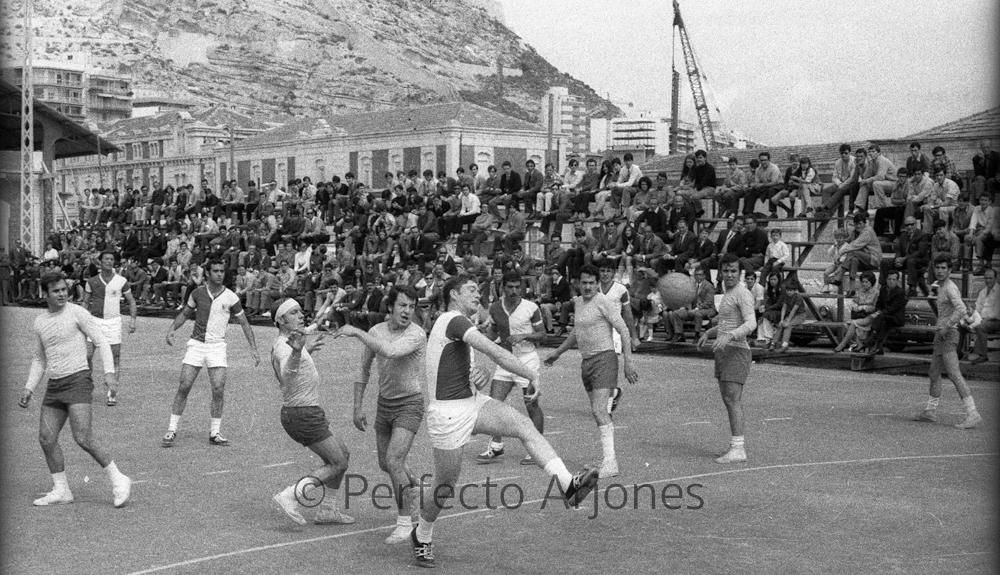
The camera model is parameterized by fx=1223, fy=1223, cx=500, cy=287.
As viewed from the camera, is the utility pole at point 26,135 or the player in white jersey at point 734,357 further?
the utility pole at point 26,135

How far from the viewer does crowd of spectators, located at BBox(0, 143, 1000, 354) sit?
22734mm

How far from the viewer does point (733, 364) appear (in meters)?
12.6

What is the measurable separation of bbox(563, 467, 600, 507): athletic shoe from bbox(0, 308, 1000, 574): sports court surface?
504mm

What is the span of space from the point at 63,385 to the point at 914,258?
52.1 ft

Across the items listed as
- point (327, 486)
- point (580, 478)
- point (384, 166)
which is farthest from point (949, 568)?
point (384, 166)

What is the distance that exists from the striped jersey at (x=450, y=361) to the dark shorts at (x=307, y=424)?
1461 millimetres

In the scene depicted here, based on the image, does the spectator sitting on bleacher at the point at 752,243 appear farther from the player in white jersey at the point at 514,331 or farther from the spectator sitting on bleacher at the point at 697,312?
the player in white jersey at the point at 514,331

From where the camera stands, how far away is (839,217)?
24.7 meters

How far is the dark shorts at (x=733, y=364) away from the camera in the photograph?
1257cm

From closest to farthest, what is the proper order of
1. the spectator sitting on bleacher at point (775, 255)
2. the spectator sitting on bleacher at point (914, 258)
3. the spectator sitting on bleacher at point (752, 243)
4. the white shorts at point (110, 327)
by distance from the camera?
the white shorts at point (110, 327)
the spectator sitting on bleacher at point (914, 258)
the spectator sitting on bleacher at point (775, 255)
the spectator sitting on bleacher at point (752, 243)

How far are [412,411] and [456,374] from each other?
0.87 metres

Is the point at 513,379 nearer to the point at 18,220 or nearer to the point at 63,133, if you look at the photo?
the point at 18,220

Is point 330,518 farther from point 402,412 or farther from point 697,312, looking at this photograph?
point 697,312

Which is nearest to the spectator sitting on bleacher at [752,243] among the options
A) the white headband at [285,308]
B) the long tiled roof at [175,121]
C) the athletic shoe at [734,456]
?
the athletic shoe at [734,456]
